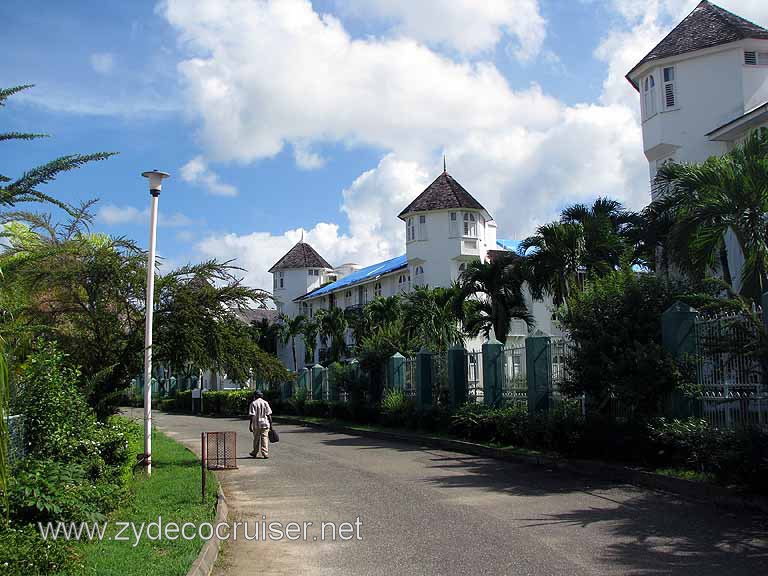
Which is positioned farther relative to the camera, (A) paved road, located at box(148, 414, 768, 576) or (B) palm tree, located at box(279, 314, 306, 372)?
(B) palm tree, located at box(279, 314, 306, 372)

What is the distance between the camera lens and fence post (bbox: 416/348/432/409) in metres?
25.7

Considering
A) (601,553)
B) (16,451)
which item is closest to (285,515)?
(16,451)

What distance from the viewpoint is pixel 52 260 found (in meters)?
14.4

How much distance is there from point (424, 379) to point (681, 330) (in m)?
12.9

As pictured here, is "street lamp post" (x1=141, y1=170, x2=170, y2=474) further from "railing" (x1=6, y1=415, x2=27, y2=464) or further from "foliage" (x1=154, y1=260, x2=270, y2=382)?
"railing" (x1=6, y1=415, x2=27, y2=464)

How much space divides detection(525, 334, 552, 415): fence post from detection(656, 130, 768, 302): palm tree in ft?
14.5

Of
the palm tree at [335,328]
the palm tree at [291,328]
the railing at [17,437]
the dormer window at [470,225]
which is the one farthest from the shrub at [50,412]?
the palm tree at [291,328]

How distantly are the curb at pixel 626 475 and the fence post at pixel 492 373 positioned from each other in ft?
5.83

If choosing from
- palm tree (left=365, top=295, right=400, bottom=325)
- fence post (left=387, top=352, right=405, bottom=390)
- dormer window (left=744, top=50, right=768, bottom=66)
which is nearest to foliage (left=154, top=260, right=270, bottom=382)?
fence post (left=387, top=352, right=405, bottom=390)

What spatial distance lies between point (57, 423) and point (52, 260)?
4.97 metres

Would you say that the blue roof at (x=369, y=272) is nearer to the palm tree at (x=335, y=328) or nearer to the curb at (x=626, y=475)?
the palm tree at (x=335, y=328)

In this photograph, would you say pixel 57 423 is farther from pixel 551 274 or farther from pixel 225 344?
pixel 551 274

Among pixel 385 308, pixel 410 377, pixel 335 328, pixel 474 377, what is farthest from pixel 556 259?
pixel 335 328

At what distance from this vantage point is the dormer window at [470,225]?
5438 cm
